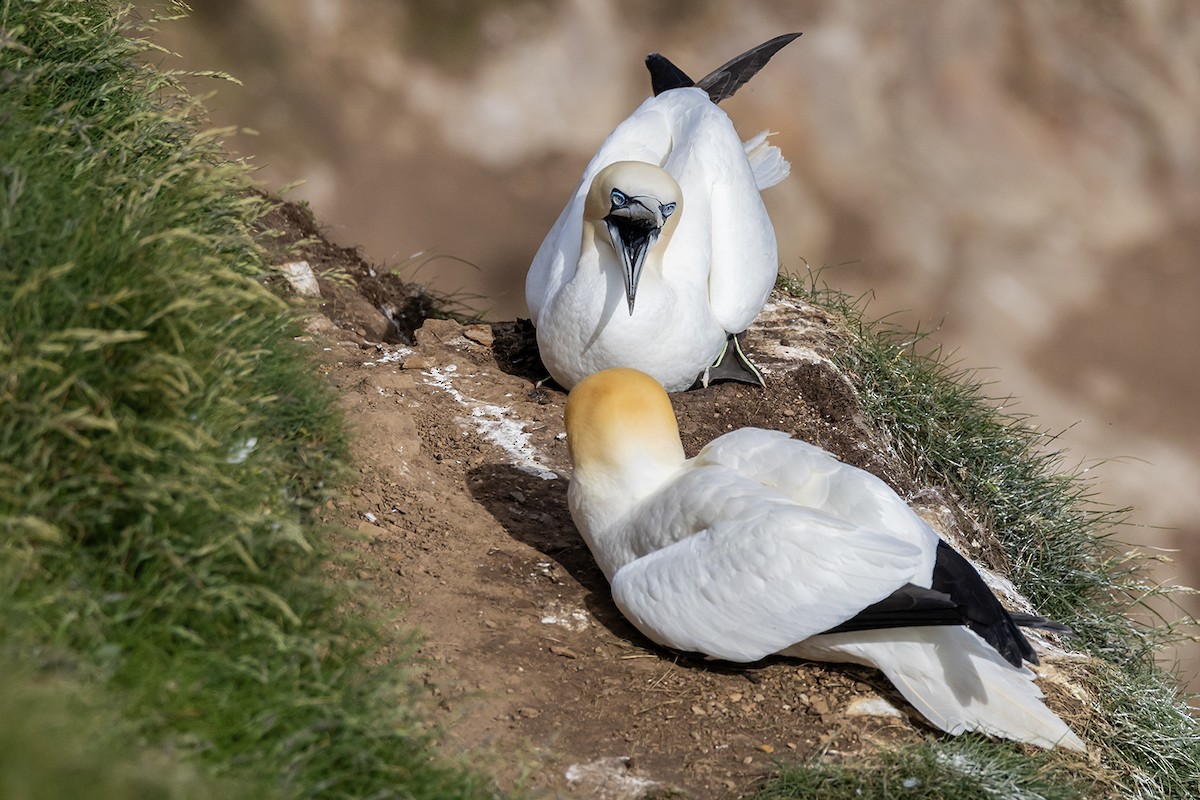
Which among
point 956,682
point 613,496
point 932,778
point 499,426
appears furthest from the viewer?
point 499,426

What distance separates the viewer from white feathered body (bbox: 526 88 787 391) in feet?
18.8

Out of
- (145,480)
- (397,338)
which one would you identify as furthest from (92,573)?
(397,338)

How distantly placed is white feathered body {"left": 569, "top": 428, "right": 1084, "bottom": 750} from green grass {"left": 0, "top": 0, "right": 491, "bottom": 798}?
1001mm

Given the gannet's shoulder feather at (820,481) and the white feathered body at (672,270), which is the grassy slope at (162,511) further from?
the white feathered body at (672,270)

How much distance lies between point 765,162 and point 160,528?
5.47 meters

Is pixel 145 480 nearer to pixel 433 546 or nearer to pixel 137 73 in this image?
pixel 433 546

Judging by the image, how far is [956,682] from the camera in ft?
12.6

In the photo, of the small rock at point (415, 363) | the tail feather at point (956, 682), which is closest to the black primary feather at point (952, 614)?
the tail feather at point (956, 682)

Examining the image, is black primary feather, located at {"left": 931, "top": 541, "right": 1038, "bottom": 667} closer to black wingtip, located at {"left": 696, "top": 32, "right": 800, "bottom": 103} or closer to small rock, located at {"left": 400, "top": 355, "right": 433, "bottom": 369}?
small rock, located at {"left": 400, "top": 355, "right": 433, "bottom": 369}

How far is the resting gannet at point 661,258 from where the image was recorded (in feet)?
18.1

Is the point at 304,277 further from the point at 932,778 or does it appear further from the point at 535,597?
the point at 932,778

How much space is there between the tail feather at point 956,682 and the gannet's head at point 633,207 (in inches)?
81.8

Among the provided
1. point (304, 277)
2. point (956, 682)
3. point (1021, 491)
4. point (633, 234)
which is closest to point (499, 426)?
point (633, 234)

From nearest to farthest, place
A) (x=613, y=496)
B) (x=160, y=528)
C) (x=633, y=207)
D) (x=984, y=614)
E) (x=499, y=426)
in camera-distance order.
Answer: (x=160, y=528) → (x=984, y=614) → (x=613, y=496) → (x=633, y=207) → (x=499, y=426)
